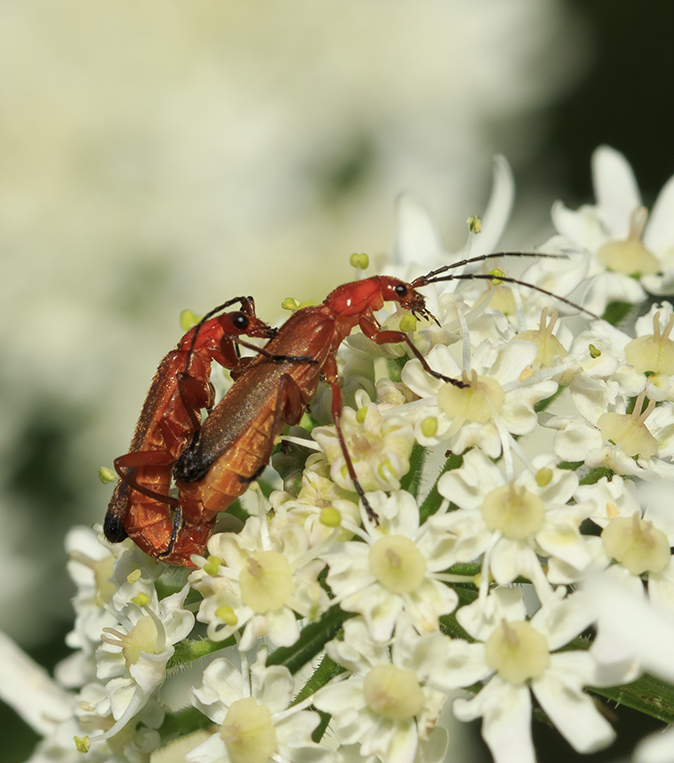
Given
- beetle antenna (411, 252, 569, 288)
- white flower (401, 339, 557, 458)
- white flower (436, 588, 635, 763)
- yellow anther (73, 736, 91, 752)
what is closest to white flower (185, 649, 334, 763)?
white flower (436, 588, 635, 763)

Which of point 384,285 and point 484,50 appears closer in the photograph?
point 384,285

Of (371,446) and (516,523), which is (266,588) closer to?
(371,446)

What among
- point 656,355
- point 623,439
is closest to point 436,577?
point 623,439

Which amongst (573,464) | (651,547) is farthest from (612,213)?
(651,547)

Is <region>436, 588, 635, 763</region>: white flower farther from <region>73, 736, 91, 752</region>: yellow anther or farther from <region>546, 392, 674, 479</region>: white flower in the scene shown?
<region>73, 736, 91, 752</region>: yellow anther

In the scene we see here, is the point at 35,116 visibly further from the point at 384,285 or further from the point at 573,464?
the point at 573,464

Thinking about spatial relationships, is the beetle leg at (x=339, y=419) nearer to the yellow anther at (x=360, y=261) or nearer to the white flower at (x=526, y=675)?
the white flower at (x=526, y=675)
